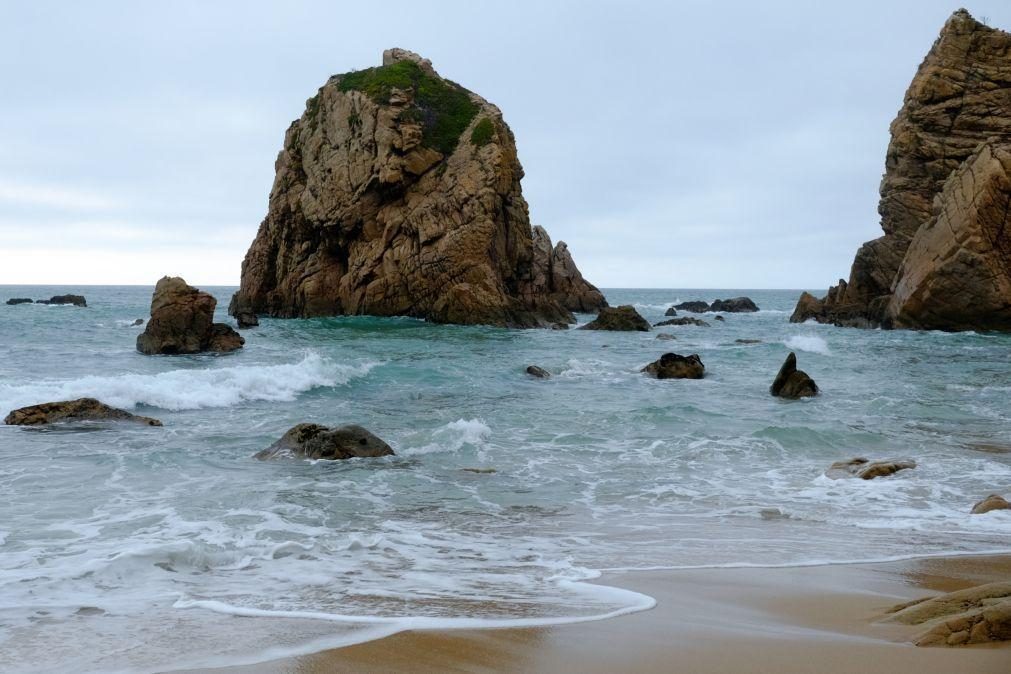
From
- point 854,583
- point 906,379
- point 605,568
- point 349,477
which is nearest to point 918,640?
point 854,583

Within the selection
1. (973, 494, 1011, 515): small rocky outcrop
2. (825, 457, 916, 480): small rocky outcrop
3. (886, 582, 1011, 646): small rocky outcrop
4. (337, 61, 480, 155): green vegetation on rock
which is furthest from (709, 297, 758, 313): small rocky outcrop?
(886, 582, 1011, 646): small rocky outcrop

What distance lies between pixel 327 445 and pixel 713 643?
8.18 meters

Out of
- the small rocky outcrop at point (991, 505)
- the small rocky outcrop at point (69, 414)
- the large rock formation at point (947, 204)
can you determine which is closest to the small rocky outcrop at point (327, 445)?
the small rocky outcrop at point (69, 414)

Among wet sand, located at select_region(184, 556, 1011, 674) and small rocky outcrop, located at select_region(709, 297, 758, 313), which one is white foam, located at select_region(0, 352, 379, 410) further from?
small rocky outcrop, located at select_region(709, 297, 758, 313)

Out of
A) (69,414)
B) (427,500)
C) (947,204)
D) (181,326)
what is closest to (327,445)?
(427,500)

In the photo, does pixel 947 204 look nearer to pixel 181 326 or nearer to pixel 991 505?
pixel 181 326

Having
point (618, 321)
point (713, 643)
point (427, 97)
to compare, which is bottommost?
point (713, 643)

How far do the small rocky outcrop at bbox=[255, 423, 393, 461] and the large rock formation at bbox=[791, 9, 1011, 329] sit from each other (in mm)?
33288

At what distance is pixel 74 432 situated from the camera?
13.6 metres

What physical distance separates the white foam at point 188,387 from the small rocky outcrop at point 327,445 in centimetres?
632

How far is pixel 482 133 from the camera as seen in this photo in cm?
4875

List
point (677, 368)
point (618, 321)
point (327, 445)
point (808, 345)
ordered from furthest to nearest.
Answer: point (618, 321) → point (808, 345) → point (677, 368) → point (327, 445)

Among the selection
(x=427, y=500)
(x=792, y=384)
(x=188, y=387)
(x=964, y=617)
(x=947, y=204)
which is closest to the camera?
(x=964, y=617)

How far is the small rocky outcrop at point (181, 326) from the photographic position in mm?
28562
